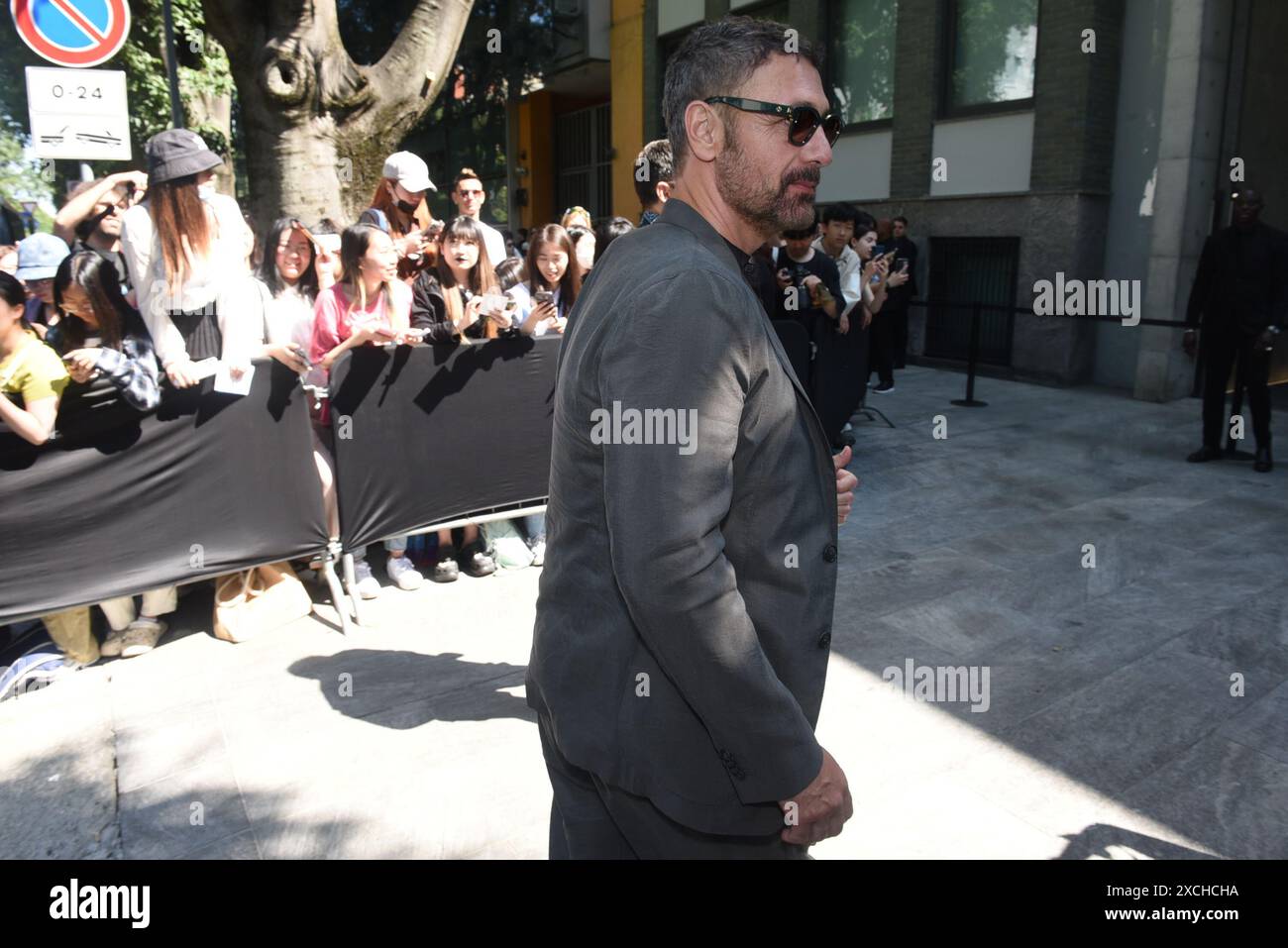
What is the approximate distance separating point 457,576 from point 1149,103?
1016cm

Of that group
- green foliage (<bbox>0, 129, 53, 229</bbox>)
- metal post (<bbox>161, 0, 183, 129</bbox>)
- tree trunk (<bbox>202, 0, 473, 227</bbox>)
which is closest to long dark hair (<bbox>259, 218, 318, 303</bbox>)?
metal post (<bbox>161, 0, 183, 129</bbox>)

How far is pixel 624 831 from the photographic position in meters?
1.65

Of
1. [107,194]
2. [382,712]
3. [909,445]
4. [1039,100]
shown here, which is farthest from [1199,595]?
[1039,100]

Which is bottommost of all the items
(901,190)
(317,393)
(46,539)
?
(46,539)

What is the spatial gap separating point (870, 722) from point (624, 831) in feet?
8.02

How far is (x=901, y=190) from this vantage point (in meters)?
13.8

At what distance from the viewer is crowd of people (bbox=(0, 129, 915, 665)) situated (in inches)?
172

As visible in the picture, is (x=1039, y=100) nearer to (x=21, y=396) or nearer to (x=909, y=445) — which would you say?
(x=909, y=445)

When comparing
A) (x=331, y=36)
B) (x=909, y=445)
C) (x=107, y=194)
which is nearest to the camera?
(x=107, y=194)

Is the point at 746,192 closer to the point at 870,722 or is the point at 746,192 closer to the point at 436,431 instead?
the point at 870,722

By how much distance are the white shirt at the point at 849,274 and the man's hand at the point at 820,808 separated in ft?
21.6

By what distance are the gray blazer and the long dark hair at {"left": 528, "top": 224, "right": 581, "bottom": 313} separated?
14.0 ft

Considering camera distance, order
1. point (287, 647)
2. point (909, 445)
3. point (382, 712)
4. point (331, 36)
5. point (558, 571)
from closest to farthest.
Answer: point (558, 571)
point (382, 712)
point (287, 647)
point (331, 36)
point (909, 445)

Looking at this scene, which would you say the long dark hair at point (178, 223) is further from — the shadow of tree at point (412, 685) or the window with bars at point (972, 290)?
the window with bars at point (972, 290)
